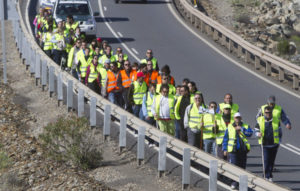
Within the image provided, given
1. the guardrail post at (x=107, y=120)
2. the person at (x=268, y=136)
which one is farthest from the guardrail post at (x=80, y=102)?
the person at (x=268, y=136)

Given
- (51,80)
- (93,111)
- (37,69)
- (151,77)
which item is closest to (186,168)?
(93,111)

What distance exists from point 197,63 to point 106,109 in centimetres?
1291

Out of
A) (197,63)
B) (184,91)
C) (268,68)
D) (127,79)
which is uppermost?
(184,91)

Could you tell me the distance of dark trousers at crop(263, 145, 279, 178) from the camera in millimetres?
16422

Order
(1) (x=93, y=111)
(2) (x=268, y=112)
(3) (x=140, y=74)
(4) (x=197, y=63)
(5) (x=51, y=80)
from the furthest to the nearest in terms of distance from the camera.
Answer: (4) (x=197, y=63)
(5) (x=51, y=80)
(3) (x=140, y=74)
(1) (x=93, y=111)
(2) (x=268, y=112)

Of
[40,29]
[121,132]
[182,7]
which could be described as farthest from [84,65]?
[182,7]

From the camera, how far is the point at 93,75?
2091cm

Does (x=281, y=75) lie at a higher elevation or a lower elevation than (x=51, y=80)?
lower

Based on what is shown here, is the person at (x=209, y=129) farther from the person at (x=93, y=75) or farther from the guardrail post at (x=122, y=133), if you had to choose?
the person at (x=93, y=75)

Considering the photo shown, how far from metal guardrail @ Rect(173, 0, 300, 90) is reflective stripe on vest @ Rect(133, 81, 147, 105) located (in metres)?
8.82

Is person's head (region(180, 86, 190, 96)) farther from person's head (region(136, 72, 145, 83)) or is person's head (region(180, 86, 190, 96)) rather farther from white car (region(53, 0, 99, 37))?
white car (region(53, 0, 99, 37))

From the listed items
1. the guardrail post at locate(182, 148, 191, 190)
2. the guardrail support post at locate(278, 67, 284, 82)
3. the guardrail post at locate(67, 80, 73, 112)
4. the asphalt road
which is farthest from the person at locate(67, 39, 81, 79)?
the guardrail post at locate(182, 148, 191, 190)

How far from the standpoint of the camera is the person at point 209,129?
1633cm

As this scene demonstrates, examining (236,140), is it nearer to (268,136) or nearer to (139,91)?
(268,136)
